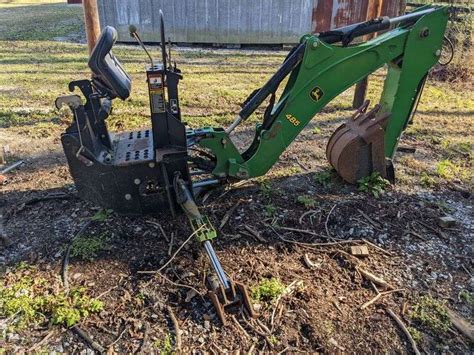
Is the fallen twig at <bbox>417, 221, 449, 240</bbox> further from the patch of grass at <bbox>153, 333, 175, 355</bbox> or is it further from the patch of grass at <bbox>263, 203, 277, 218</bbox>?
the patch of grass at <bbox>153, 333, 175, 355</bbox>

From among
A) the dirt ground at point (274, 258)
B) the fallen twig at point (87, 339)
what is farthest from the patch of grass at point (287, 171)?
the fallen twig at point (87, 339)

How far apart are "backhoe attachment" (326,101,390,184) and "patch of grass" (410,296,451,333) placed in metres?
1.60

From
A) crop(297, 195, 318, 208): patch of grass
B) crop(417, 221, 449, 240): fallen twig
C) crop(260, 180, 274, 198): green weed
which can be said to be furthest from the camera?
crop(260, 180, 274, 198): green weed

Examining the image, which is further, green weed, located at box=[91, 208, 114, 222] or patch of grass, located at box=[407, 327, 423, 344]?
green weed, located at box=[91, 208, 114, 222]

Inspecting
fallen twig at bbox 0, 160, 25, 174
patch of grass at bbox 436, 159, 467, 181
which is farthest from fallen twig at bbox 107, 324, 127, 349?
patch of grass at bbox 436, 159, 467, 181

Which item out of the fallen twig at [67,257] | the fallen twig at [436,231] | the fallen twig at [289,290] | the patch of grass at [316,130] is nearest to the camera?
the fallen twig at [289,290]

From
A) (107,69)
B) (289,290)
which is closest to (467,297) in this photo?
(289,290)

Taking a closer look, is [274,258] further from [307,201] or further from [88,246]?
[88,246]

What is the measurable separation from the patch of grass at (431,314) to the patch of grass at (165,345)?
5.27 feet

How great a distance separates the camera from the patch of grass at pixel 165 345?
2.63 metres

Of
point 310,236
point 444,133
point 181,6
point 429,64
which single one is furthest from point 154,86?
point 181,6

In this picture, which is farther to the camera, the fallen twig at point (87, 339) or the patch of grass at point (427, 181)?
the patch of grass at point (427, 181)

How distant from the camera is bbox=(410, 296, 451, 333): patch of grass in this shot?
111 inches

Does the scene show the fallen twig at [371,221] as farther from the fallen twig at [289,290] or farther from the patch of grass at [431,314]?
the fallen twig at [289,290]
